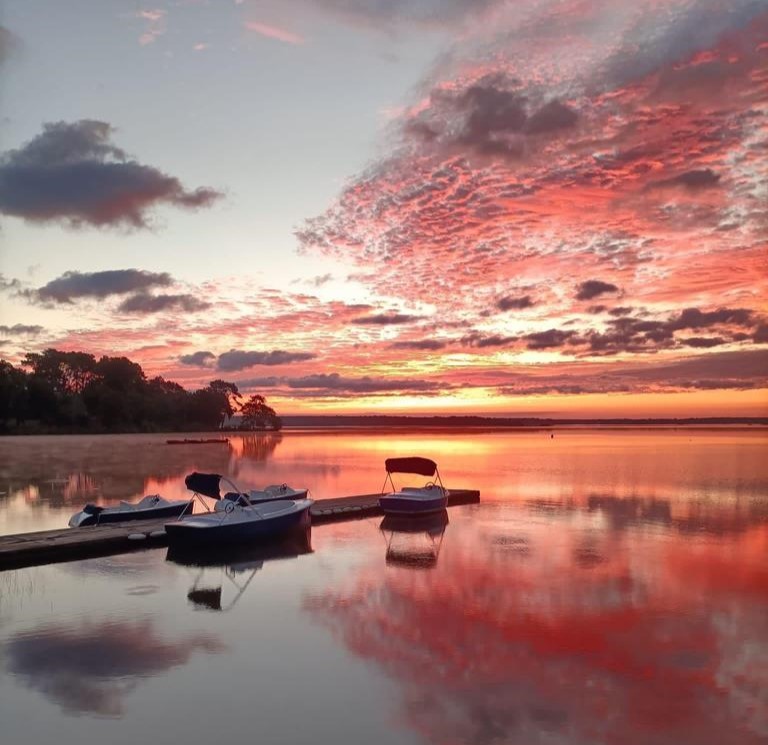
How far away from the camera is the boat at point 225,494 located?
26.8 metres

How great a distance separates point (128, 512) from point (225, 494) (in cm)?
476

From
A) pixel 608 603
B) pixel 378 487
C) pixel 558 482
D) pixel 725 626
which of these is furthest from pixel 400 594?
pixel 558 482

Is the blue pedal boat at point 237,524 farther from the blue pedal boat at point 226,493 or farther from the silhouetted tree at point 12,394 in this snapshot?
the silhouetted tree at point 12,394

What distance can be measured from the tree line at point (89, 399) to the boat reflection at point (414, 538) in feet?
340

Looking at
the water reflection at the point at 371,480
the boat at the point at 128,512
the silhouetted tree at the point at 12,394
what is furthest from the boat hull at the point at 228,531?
the silhouetted tree at the point at 12,394

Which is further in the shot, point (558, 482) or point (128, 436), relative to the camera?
point (128, 436)

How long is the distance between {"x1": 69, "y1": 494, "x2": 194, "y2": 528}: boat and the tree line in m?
100

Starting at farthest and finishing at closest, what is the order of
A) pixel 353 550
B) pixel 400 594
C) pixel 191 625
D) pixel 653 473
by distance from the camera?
pixel 653 473
pixel 353 550
pixel 400 594
pixel 191 625

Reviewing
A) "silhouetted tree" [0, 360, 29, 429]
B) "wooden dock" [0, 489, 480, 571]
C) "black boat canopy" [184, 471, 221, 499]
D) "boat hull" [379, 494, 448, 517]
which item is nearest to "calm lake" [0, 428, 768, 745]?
"wooden dock" [0, 489, 480, 571]

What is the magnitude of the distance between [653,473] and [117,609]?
57371 mm

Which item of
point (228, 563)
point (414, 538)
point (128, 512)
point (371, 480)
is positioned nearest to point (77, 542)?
point (228, 563)

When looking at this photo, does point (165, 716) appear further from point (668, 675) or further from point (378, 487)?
point (378, 487)

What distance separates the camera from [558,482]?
183ft

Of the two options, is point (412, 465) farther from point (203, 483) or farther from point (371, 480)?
point (371, 480)
